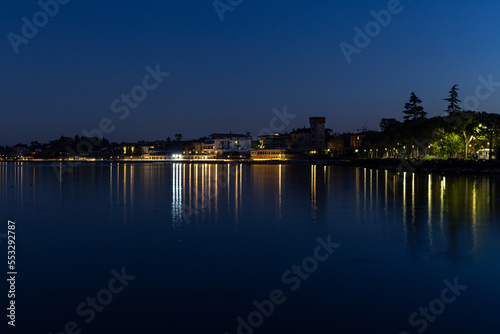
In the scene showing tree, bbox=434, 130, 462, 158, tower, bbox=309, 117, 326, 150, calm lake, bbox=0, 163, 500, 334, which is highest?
tower, bbox=309, 117, 326, 150

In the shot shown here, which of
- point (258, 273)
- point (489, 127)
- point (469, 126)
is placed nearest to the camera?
point (258, 273)

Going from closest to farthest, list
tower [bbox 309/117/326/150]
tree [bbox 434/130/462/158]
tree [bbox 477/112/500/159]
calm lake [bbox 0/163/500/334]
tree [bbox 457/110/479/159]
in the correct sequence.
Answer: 1. calm lake [bbox 0/163/500/334]
2. tree [bbox 477/112/500/159]
3. tree [bbox 457/110/479/159]
4. tree [bbox 434/130/462/158]
5. tower [bbox 309/117/326/150]

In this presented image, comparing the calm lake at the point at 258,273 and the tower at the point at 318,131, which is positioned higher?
the tower at the point at 318,131

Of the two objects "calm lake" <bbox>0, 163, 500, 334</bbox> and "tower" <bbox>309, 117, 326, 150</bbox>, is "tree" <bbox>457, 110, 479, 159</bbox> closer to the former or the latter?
"calm lake" <bbox>0, 163, 500, 334</bbox>

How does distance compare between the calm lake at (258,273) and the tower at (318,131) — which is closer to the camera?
the calm lake at (258,273)

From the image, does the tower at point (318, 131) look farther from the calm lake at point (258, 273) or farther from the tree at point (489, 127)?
the calm lake at point (258, 273)

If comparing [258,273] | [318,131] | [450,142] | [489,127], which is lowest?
[258,273]

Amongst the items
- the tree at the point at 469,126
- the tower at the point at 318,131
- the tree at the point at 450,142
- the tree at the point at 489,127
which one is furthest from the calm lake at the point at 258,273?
the tower at the point at 318,131

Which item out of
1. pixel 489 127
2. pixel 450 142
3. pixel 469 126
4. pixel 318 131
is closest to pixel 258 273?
pixel 489 127

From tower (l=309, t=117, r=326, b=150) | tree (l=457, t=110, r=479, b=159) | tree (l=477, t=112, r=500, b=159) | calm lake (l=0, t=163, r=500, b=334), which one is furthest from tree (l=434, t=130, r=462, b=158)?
tower (l=309, t=117, r=326, b=150)

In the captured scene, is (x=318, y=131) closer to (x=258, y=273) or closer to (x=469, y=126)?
(x=469, y=126)

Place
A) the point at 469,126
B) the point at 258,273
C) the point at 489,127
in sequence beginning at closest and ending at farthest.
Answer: the point at 258,273, the point at 489,127, the point at 469,126

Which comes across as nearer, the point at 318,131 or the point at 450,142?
the point at 450,142

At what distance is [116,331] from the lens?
7449 millimetres
